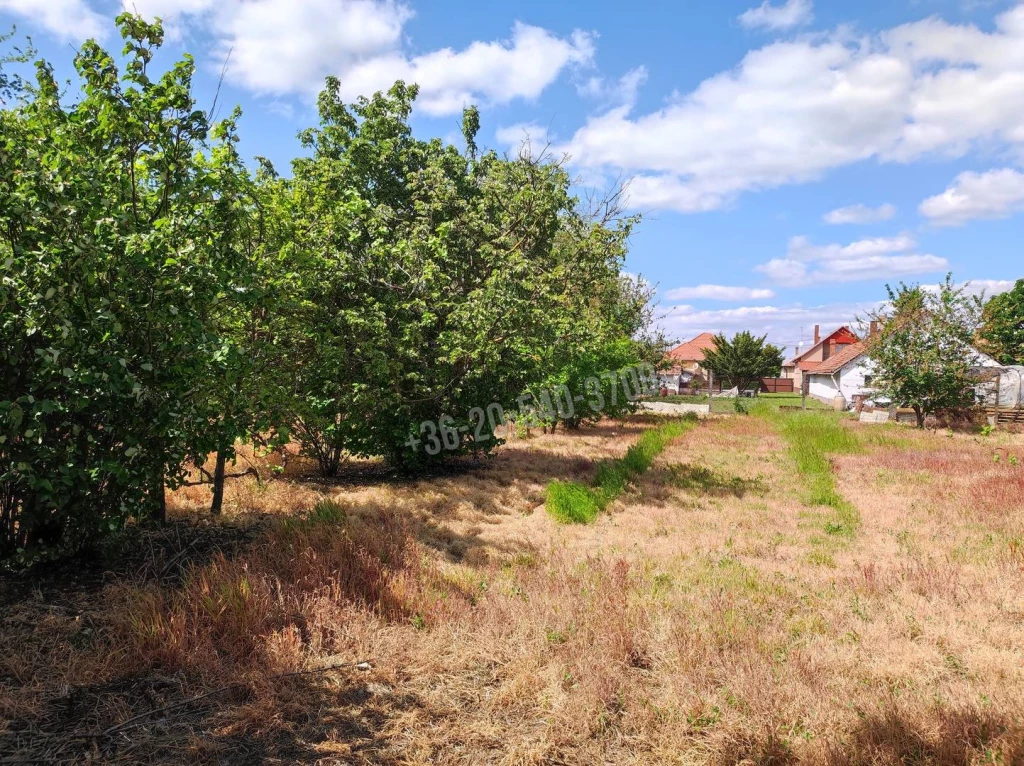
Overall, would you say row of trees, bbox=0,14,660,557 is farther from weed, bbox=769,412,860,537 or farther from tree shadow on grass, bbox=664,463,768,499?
weed, bbox=769,412,860,537

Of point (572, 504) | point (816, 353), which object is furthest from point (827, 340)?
point (572, 504)

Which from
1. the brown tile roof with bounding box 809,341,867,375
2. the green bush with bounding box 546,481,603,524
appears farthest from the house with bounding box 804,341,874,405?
the green bush with bounding box 546,481,603,524

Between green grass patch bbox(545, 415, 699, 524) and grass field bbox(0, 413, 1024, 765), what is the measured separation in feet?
2.57

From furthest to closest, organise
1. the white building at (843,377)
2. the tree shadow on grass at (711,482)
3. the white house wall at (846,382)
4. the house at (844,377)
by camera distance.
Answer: the white building at (843,377)
the white house wall at (846,382)
the house at (844,377)
the tree shadow on grass at (711,482)

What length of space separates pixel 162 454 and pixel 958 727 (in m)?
6.22

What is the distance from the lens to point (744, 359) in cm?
5506

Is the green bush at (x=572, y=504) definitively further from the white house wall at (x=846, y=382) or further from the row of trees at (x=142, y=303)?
the white house wall at (x=846, y=382)

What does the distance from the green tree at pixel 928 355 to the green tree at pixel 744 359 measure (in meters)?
30.1

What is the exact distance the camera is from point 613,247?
50.5 feet

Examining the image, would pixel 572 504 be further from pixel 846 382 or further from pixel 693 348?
pixel 693 348

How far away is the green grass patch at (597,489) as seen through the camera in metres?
9.16

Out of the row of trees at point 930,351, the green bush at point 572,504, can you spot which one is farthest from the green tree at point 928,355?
the green bush at point 572,504

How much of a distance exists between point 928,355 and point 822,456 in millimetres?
12268

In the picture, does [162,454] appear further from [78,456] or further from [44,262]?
[44,262]
